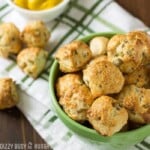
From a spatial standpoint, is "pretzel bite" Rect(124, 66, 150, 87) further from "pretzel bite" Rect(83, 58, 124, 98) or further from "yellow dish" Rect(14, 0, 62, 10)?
"yellow dish" Rect(14, 0, 62, 10)

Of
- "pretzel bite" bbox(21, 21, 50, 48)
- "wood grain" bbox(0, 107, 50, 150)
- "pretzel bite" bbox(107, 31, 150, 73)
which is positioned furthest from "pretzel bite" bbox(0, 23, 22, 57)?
"pretzel bite" bbox(107, 31, 150, 73)

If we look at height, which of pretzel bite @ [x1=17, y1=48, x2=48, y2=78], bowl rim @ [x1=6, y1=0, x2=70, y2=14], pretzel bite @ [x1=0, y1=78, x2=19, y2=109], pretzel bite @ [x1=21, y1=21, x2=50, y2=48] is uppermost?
bowl rim @ [x1=6, y1=0, x2=70, y2=14]

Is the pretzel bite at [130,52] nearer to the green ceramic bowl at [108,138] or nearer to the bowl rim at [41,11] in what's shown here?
the green ceramic bowl at [108,138]

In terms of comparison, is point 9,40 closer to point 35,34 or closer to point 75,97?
point 35,34

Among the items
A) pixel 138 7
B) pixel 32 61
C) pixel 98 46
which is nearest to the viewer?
pixel 98 46

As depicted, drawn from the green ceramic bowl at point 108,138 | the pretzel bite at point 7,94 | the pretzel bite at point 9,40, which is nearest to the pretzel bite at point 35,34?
the pretzel bite at point 9,40

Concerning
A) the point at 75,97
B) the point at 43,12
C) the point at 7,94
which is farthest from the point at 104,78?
the point at 43,12

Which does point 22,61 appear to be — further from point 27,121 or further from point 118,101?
point 118,101
